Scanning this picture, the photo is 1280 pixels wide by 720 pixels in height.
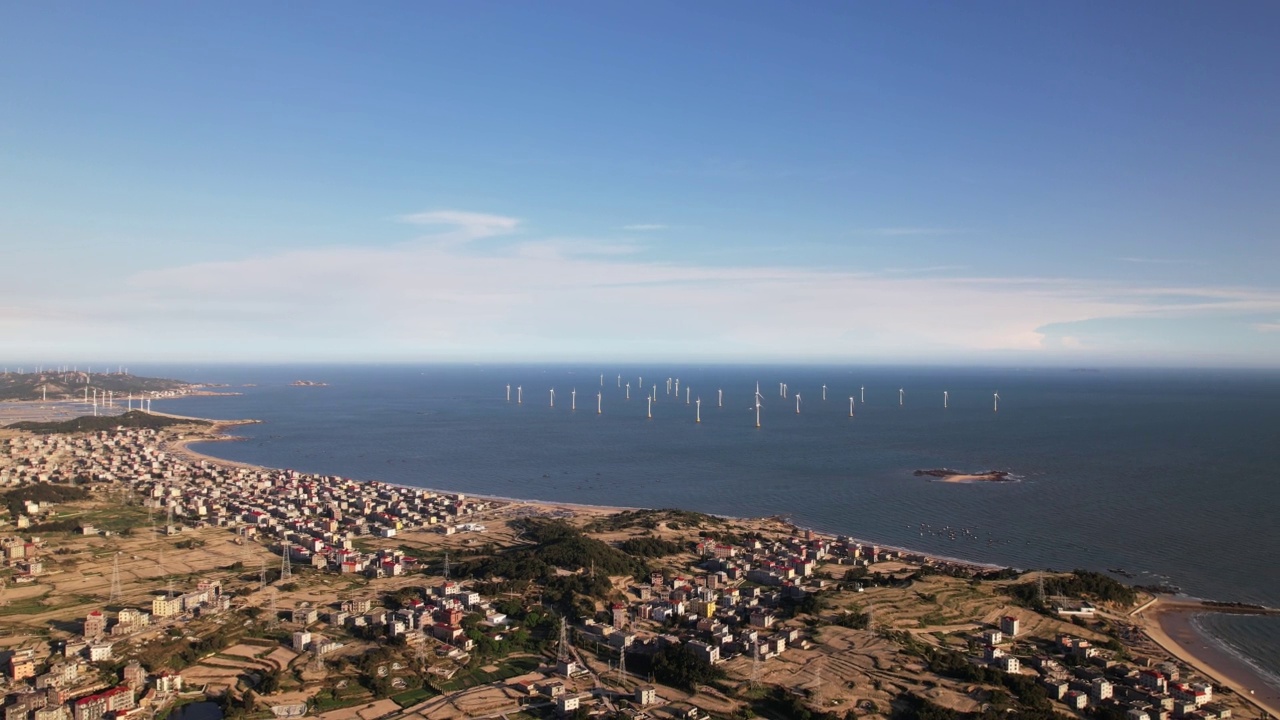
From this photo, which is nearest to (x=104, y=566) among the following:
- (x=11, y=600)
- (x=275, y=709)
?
(x=11, y=600)

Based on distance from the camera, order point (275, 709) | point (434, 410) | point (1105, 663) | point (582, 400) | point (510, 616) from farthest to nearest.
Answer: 1. point (582, 400)
2. point (434, 410)
3. point (510, 616)
4. point (1105, 663)
5. point (275, 709)

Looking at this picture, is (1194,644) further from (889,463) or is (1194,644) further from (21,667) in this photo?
(889,463)

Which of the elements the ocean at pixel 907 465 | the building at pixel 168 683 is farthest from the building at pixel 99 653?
the ocean at pixel 907 465

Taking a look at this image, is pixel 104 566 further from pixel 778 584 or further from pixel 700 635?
pixel 778 584

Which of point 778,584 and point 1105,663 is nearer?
point 1105,663

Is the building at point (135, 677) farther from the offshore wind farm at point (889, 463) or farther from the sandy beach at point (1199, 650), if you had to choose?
the offshore wind farm at point (889, 463)

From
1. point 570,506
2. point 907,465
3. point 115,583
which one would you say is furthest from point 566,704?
point 907,465
